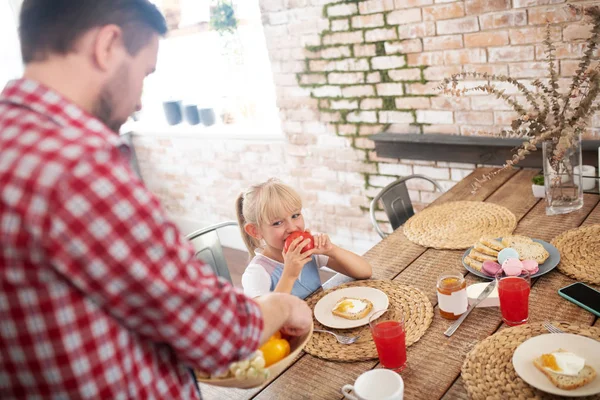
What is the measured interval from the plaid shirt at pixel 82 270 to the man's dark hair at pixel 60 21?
6 cm

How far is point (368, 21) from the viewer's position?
286cm

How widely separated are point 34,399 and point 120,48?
1.67 ft

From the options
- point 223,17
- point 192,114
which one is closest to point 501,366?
point 223,17

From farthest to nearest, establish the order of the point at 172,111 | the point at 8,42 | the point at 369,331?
1. the point at 8,42
2. the point at 172,111
3. the point at 369,331

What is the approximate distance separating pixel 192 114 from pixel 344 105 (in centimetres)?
152

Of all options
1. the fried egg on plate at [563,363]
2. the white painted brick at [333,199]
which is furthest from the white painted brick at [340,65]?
the fried egg on plate at [563,363]

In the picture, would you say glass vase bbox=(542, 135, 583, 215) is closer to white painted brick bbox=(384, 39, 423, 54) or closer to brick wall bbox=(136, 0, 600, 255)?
brick wall bbox=(136, 0, 600, 255)

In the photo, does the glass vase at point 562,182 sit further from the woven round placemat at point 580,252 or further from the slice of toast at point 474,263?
the slice of toast at point 474,263

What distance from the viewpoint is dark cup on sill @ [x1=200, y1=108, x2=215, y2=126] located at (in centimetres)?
414

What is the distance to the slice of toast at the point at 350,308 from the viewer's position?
147 cm

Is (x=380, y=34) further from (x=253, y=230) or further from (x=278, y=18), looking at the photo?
(x=253, y=230)

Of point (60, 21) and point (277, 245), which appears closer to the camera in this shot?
point (60, 21)

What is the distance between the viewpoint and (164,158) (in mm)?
4469

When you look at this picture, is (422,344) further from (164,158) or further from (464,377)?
(164,158)
